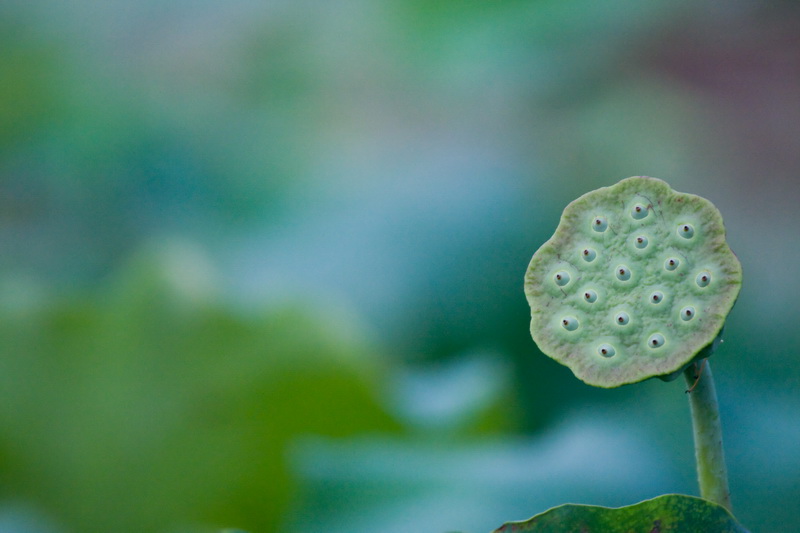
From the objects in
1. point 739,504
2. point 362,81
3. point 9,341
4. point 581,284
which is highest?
point 362,81

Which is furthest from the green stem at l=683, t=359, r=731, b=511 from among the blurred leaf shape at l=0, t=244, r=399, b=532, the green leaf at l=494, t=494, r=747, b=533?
the blurred leaf shape at l=0, t=244, r=399, b=532

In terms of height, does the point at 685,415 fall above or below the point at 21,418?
below

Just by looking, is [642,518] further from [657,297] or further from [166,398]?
[166,398]

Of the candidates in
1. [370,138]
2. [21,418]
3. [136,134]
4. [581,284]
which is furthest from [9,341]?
[581,284]

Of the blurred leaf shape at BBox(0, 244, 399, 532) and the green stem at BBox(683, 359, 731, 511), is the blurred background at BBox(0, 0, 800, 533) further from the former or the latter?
the green stem at BBox(683, 359, 731, 511)

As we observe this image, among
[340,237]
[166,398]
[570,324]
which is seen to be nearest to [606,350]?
[570,324]

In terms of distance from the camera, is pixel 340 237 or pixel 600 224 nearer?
pixel 600 224

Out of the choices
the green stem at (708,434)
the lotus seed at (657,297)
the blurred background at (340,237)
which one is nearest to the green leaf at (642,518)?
the green stem at (708,434)

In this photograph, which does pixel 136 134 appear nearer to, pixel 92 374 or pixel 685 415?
pixel 92 374
